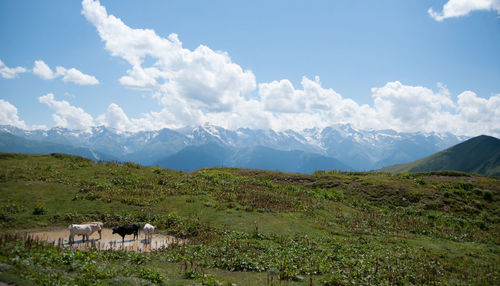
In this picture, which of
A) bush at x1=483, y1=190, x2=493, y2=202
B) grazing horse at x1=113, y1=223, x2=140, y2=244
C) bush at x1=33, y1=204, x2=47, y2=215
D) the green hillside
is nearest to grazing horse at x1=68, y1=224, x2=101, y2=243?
grazing horse at x1=113, y1=223, x2=140, y2=244

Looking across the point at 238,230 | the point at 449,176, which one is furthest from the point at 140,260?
the point at 449,176

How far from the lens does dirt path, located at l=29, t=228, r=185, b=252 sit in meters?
18.9

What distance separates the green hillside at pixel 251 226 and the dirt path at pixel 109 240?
57.2 inches

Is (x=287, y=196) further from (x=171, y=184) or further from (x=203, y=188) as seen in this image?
(x=171, y=184)

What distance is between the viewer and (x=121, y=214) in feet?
83.8

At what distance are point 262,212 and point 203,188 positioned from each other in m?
11.0

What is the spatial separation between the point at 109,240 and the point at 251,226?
1226cm

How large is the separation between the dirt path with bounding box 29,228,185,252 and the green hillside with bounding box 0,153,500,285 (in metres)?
1.45

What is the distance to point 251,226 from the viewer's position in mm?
25484

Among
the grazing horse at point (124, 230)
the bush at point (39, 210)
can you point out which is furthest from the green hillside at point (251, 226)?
the grazing horse at point (124, 230)

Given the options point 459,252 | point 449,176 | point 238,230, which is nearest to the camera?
point 459,252

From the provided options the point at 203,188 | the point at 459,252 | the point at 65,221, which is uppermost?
the point at 203,188

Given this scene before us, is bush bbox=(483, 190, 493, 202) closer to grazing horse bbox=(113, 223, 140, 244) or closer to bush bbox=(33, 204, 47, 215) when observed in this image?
grazing horse bbox=(113, 223, 140, 244)

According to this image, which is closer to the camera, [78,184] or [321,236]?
[321,236]
